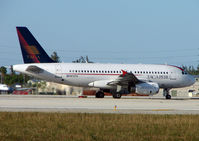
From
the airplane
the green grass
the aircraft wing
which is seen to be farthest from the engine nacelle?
the green grass

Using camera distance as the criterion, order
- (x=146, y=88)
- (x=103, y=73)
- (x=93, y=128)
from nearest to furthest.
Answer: (x=93, y=128) → (x=146, y=88) → (x=103, y=73)

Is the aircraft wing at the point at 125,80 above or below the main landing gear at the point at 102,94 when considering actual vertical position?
above

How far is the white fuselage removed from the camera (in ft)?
127

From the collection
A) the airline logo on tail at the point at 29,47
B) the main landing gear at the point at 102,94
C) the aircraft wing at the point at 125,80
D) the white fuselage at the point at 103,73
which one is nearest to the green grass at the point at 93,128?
the aircraft wing at the point at 125,80

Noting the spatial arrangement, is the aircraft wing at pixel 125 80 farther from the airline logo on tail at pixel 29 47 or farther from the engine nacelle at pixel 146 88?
the airline logo on tail at pixel 29 47

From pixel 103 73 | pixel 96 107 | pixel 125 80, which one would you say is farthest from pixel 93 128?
pixel 103 73

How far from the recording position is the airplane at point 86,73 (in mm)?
38375

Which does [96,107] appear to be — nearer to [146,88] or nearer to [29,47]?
[146,88]

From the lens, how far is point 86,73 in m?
39.4

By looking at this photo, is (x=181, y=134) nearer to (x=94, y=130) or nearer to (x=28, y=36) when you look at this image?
(x=94, y=130)

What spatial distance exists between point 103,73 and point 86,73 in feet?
6.28

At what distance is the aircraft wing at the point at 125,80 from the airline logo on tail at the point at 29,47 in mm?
8200

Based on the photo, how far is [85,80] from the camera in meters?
39.4

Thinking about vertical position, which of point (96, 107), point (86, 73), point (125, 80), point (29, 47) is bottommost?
point (96, 107)
